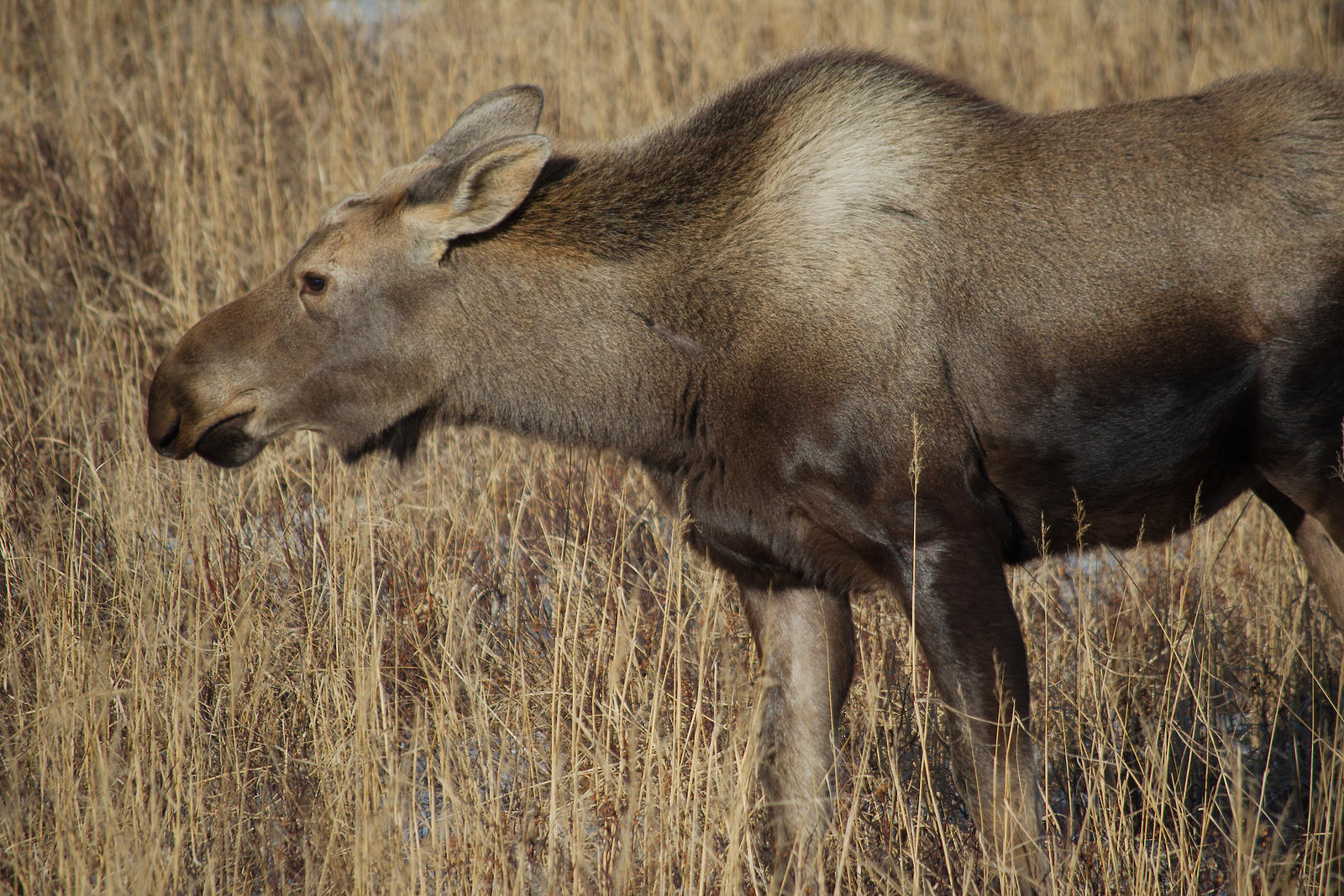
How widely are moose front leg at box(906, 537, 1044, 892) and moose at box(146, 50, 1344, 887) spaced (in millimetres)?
10

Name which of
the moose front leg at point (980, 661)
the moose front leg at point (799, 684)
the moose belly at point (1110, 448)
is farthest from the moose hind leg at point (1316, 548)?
the moose front leg at point (799, 684)

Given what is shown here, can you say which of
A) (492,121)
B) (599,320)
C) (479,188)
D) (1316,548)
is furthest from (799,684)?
(492,121)

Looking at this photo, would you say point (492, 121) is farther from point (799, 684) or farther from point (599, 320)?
point (799, 684)

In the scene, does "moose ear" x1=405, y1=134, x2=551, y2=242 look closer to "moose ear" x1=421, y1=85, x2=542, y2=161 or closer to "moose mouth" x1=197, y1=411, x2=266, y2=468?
"moose ear" x1=421, y1=85, x2=542, y2=161

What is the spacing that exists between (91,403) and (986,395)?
4465 millimetres

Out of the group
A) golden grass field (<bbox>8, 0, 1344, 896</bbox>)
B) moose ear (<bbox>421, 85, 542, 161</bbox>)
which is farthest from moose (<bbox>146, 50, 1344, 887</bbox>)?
golden grass field (<bbox>8, 0, 1344, 896</bbox>)

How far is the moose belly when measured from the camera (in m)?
3.64

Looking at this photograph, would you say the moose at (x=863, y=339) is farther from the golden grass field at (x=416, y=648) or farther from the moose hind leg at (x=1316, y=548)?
the golden grass field at (x=416, y=648)

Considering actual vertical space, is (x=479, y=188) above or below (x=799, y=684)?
above

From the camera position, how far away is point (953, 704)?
137 inches

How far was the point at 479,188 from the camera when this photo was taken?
3.78 metres

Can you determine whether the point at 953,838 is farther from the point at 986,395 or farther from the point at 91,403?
the point at 91,403

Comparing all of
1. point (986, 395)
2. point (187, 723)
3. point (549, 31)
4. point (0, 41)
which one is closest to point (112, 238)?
point (0, 41)

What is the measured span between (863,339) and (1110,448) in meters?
0.84
